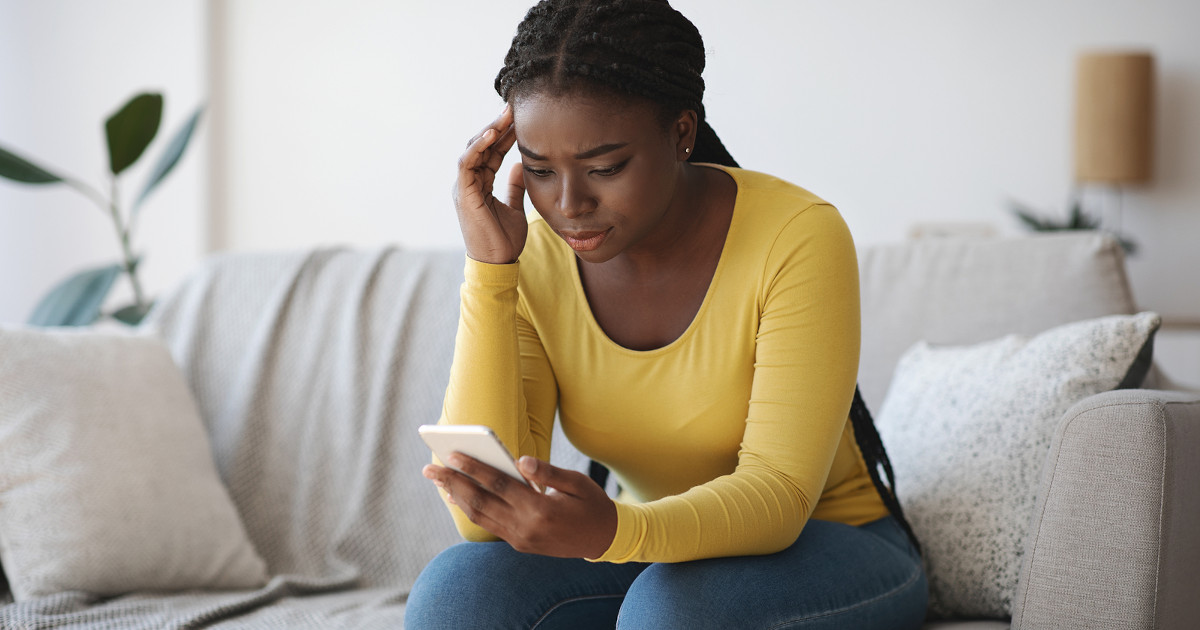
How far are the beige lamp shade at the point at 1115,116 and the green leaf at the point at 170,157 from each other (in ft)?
6.88

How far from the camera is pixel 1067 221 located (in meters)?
2.61

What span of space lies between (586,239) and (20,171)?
1379 mm

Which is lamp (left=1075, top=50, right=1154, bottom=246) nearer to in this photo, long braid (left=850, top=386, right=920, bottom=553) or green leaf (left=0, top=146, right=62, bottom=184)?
long braid (left=850, top=386, right=920, bottom=553)

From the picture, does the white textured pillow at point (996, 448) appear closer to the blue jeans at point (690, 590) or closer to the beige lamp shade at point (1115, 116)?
the blue jeans at point (690, 590)

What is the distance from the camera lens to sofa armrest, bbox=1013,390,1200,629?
A: 97 centimetres

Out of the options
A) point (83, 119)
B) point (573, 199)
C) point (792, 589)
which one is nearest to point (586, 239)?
point (573, 199)

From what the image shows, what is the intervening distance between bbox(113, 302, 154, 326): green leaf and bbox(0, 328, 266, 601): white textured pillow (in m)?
0.44

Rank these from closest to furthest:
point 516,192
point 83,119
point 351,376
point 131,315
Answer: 1. point 516,192
2. point 351,376
3. point 131,315
4. point 83,119

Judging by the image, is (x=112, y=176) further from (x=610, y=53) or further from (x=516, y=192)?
(x=610, y=53)

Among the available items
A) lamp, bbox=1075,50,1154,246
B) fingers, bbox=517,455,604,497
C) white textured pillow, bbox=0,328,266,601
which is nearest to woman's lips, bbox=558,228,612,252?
fingers, bbox=517,455,604,497

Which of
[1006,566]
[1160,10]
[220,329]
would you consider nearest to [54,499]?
[220,329]

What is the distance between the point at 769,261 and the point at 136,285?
1453 millimetres

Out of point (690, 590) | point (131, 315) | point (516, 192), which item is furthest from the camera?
point (131, 315)

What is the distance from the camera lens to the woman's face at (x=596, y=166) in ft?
3.10
